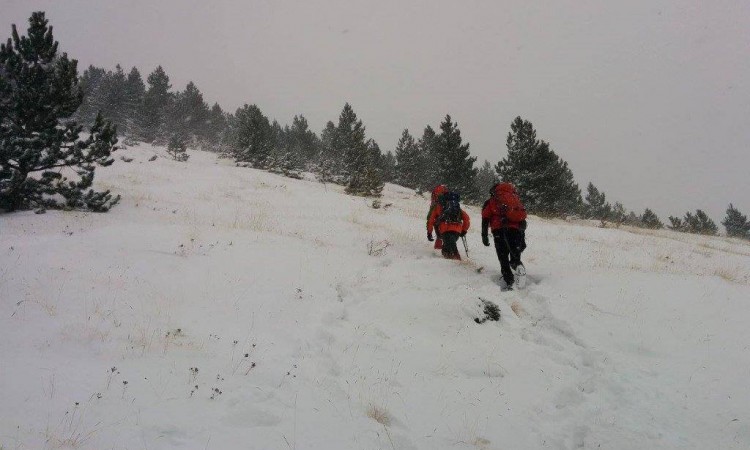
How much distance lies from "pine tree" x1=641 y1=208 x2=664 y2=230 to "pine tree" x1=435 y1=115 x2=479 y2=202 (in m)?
14.9

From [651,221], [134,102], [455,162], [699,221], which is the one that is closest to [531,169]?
[455,162]

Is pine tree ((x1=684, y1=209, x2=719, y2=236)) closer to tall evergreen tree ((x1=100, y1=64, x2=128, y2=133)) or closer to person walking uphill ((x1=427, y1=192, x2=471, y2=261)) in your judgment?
person walking uphill ((x1=427, y1=192, x2=471, y2=261))

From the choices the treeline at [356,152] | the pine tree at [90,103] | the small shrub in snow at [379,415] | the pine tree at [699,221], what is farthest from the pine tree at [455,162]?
the pine tree at [90,103]

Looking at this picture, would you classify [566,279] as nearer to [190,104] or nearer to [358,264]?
[358,264]

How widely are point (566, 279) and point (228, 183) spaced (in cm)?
1879

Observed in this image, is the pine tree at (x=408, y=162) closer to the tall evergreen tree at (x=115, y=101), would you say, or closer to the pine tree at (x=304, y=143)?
the pine tree at (x=304, y=143)

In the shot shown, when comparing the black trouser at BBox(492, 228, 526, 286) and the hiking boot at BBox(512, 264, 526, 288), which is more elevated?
the black trouser at BBox(492, 228, 526, 286)

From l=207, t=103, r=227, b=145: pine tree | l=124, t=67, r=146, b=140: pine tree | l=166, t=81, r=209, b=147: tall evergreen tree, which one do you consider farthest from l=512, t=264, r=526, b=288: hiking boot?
l=207, t=103, r=227, b=145: pine tree

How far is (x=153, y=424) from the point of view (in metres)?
A: 2.88

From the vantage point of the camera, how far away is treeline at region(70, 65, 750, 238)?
98.7 feet

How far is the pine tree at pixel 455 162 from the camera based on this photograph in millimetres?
35969

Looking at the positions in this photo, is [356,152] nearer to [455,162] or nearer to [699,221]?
[455,162]

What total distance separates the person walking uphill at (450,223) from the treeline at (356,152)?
12319 mm

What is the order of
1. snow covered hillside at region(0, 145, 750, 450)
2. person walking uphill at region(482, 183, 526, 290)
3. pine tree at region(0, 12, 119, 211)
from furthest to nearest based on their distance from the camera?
1. pine tree at region(0, 12, 119, 211)
2. person walking uphill at region(482, 183, 526, 290)
3. snow covered hillside at region(0, 145, 750, 450)
